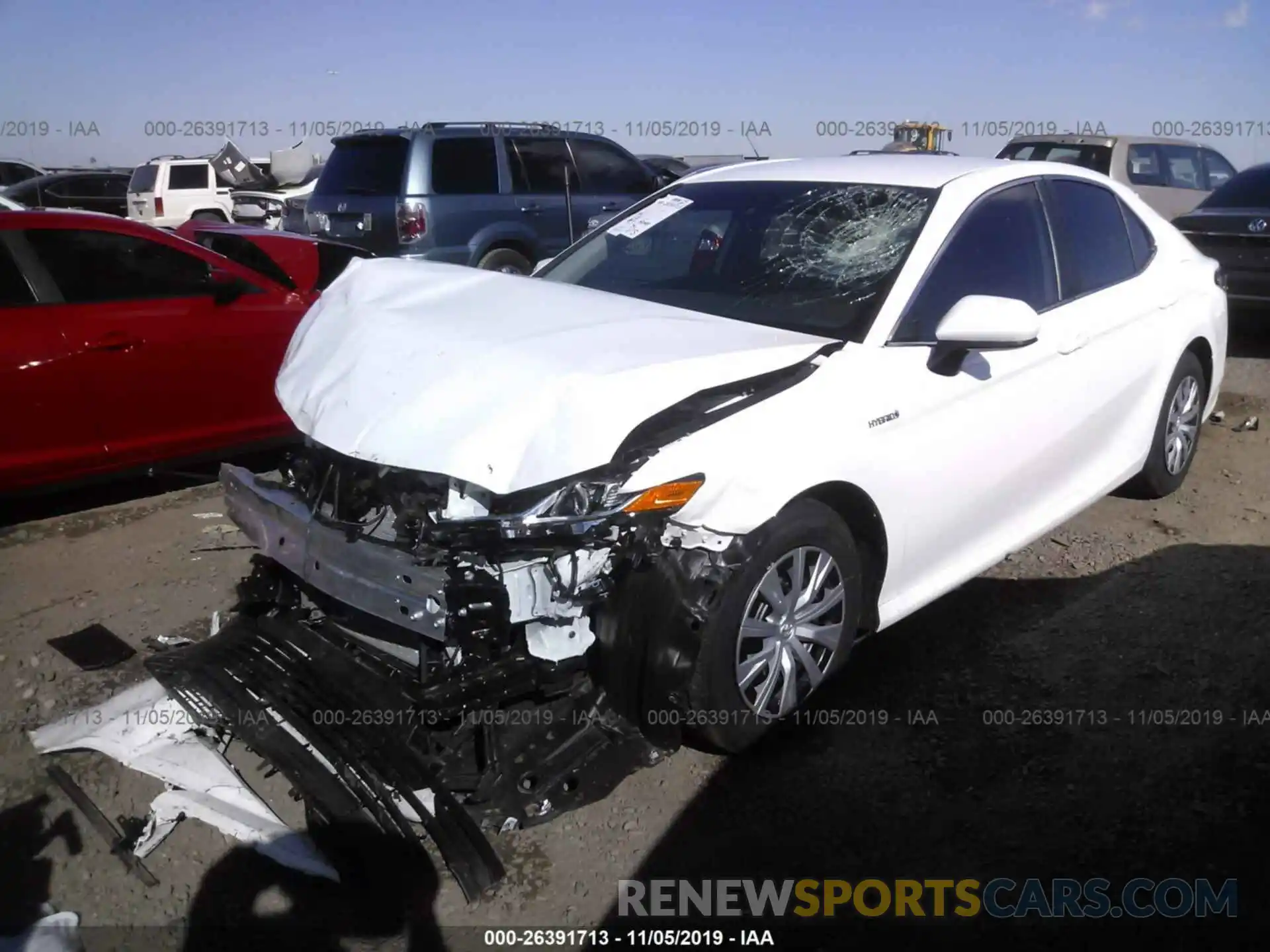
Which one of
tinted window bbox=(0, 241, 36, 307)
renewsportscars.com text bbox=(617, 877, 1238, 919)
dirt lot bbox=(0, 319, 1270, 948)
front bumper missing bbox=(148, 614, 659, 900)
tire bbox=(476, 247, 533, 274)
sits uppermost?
tinted window bbox=(0, 241, 36, 307)

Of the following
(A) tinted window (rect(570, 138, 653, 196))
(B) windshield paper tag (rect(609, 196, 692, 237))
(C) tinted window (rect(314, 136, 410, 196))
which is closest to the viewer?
(B) windshield paper tag (rect(609, 196, 692, 237))

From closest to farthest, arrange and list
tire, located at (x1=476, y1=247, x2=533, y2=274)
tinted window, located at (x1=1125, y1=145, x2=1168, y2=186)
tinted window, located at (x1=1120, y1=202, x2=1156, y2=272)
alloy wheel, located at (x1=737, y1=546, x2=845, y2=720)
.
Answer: alloy wheel, located at (x1=737, y1=546, x2=845, y2=720)
tinted window, located at (x1=1120, y1=202, x2=1156, y2=272)
tire, located at (x1=476, y1=247, x2=533, y2=274)
tinted window, located at (x1=1125, y1=145, x2=1168, y2=186)

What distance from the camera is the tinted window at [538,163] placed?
9.47 m

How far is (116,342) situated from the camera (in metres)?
4.94

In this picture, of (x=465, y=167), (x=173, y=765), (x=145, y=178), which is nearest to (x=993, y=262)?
(x=173, y=765)

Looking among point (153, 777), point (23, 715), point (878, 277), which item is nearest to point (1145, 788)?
point (878, 277)

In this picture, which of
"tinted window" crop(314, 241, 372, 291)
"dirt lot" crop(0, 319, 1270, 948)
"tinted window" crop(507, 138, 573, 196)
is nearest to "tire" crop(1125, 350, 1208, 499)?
"dirt lot" crop(0, 319, 1270, 948)

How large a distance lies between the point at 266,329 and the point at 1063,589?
4.28 meters

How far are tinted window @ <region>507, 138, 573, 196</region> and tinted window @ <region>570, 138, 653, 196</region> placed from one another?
0.21m

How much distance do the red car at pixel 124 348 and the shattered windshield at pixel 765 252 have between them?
2.09 meters

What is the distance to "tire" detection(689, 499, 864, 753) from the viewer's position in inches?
110

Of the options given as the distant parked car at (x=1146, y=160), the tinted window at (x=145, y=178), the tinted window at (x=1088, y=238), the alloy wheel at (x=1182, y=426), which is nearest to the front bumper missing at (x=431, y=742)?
the tinted window at (x=1088, y=238)

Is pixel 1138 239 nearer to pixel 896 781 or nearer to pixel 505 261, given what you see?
pixel 896 781

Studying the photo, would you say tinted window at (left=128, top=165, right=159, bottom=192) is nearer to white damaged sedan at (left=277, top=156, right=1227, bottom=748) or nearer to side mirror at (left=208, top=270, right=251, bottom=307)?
side mirror at (left=208, top=270, right=251, bottom=307)
